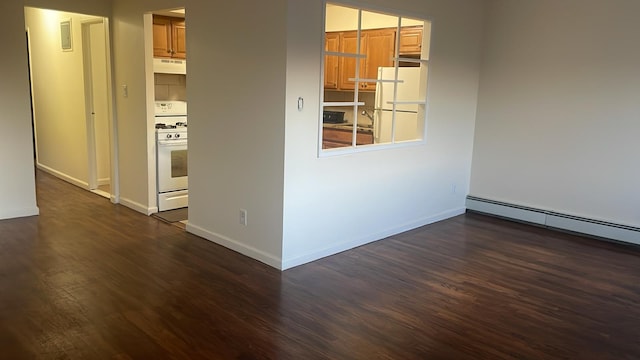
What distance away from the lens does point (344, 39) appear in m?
6.36

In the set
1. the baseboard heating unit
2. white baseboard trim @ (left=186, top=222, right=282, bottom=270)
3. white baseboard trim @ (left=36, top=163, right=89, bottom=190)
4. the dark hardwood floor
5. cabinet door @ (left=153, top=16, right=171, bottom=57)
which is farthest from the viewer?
white baseboard trim @ (left=36, top=163, right=89, bottom=190)

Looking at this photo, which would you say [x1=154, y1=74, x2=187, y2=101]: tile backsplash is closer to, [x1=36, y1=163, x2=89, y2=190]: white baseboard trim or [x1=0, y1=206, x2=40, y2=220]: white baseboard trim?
[x1=36, y1=163, x2=89, y2=190]: white baseboard trim

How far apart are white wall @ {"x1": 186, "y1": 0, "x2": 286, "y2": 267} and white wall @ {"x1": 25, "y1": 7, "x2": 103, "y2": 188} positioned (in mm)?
2447

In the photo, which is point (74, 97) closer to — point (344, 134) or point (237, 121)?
point (237, 121)

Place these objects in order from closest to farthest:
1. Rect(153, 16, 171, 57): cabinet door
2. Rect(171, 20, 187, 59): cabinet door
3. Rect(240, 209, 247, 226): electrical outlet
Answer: Rect(240, 209, 247, 226): electrical outlet
Rect(153, 16, 171, 57): cabinet door
Rect(171, 20, 187, 59): cabinet door

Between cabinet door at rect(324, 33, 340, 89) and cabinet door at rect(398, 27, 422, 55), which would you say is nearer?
cabinet door at rect(398, 27, 422, 55)

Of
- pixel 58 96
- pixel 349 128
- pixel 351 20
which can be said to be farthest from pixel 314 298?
pixel 58 96

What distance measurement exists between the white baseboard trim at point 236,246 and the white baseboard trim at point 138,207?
2.58ft

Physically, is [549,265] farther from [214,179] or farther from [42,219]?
[42,219]

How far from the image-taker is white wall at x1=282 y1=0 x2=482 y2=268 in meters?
3.69

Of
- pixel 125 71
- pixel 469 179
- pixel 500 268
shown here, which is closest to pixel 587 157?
pixel 469 179

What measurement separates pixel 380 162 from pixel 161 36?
2889 mm

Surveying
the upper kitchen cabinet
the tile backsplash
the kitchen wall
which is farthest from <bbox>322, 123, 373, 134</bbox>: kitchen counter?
the upper kitchen cabinet

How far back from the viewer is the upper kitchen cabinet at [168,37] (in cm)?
537
